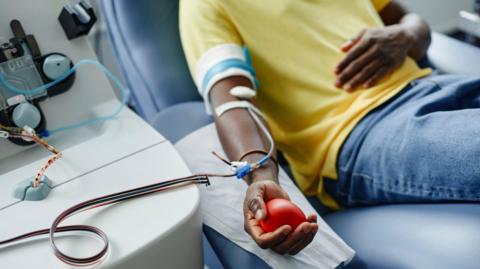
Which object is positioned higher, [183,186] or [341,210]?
[183,186]

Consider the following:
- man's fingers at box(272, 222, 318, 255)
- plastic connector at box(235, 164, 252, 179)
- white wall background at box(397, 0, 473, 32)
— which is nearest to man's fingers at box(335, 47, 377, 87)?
plastic connector at box(235, 164, 252, 179)

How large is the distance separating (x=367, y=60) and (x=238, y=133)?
1.21 feet

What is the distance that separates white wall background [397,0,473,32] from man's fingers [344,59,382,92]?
4.92 ft

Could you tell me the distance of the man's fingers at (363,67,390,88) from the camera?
0.97 metres

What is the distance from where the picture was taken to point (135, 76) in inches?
43.9

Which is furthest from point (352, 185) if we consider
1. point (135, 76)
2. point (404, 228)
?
point (135, 76)

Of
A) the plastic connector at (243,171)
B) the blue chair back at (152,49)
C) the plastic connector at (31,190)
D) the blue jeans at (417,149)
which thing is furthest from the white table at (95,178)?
the blue jeans at (417,149)

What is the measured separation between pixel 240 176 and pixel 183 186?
0.15 m

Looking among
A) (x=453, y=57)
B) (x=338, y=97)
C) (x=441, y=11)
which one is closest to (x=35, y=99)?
(x=338, y=97)

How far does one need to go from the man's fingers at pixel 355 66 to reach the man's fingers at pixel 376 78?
33 mm

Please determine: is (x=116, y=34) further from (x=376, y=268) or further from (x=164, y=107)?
(x=376, y=268)

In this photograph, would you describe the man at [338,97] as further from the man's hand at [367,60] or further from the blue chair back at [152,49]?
the blue chair back at [152,49]

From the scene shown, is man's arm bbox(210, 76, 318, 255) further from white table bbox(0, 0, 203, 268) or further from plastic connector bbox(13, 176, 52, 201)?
plastic connector bbox(13, 176, 52, 201)

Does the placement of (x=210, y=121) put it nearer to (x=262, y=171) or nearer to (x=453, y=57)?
(x=262, y=171)
